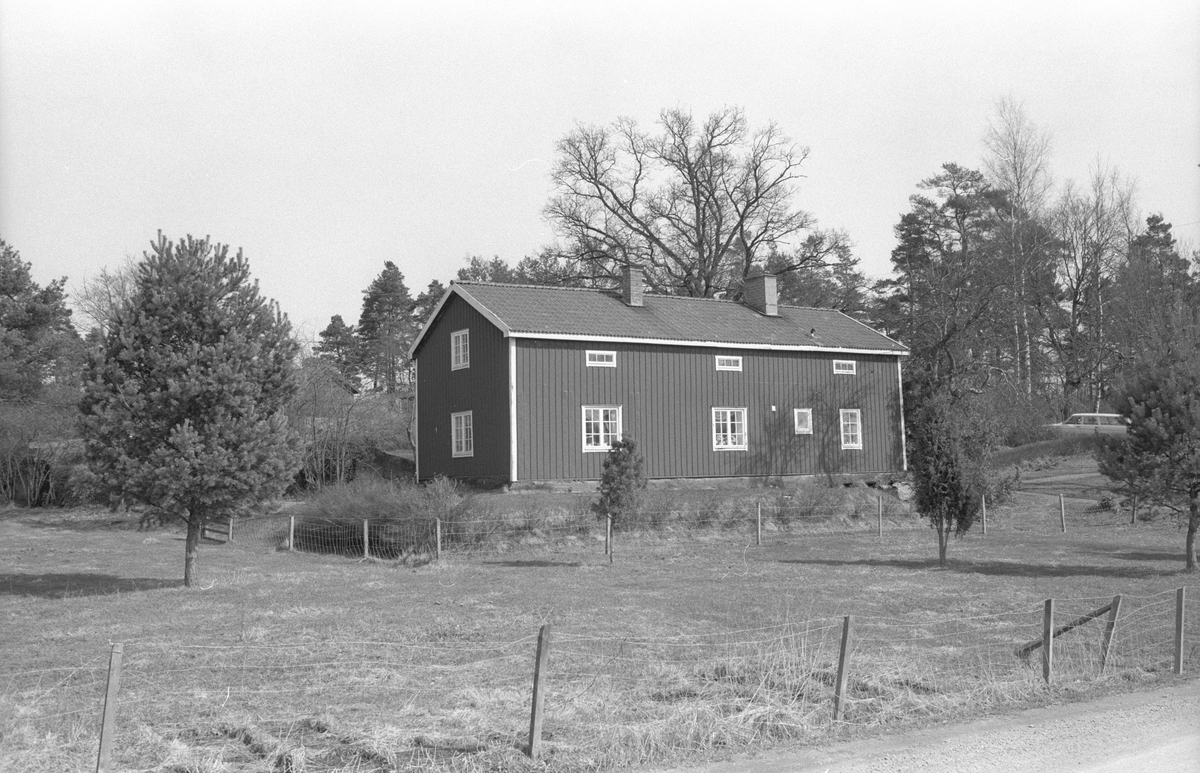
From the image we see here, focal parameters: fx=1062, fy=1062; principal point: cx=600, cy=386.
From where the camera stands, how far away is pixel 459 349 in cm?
3219

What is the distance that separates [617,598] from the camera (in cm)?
1647

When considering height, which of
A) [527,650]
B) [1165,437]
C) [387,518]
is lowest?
[527,650]

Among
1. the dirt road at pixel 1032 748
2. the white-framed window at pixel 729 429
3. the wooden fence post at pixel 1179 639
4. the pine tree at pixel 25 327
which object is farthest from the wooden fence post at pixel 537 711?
the pine tree at pixel 25 327

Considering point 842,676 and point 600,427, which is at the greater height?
point 600,427

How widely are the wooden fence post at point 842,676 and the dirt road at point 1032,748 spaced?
53 cm

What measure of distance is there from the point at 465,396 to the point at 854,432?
13.5 metres

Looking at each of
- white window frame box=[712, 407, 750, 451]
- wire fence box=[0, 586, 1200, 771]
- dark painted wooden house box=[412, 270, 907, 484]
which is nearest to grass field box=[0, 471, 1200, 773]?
wire fence box=[0, 586, 1200, 771]

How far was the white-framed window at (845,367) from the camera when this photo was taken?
3594cm

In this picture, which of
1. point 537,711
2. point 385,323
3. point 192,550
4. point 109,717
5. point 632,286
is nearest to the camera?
point 109,717

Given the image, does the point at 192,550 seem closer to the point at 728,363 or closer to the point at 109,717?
the point at 109,717

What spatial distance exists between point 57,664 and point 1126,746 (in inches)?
Answer: 399

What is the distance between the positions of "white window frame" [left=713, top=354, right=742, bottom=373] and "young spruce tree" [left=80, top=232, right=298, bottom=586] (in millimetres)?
17476

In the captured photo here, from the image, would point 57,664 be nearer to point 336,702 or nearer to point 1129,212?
point 336,702

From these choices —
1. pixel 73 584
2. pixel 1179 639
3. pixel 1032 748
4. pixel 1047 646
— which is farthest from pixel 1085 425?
pixel 1032 748
